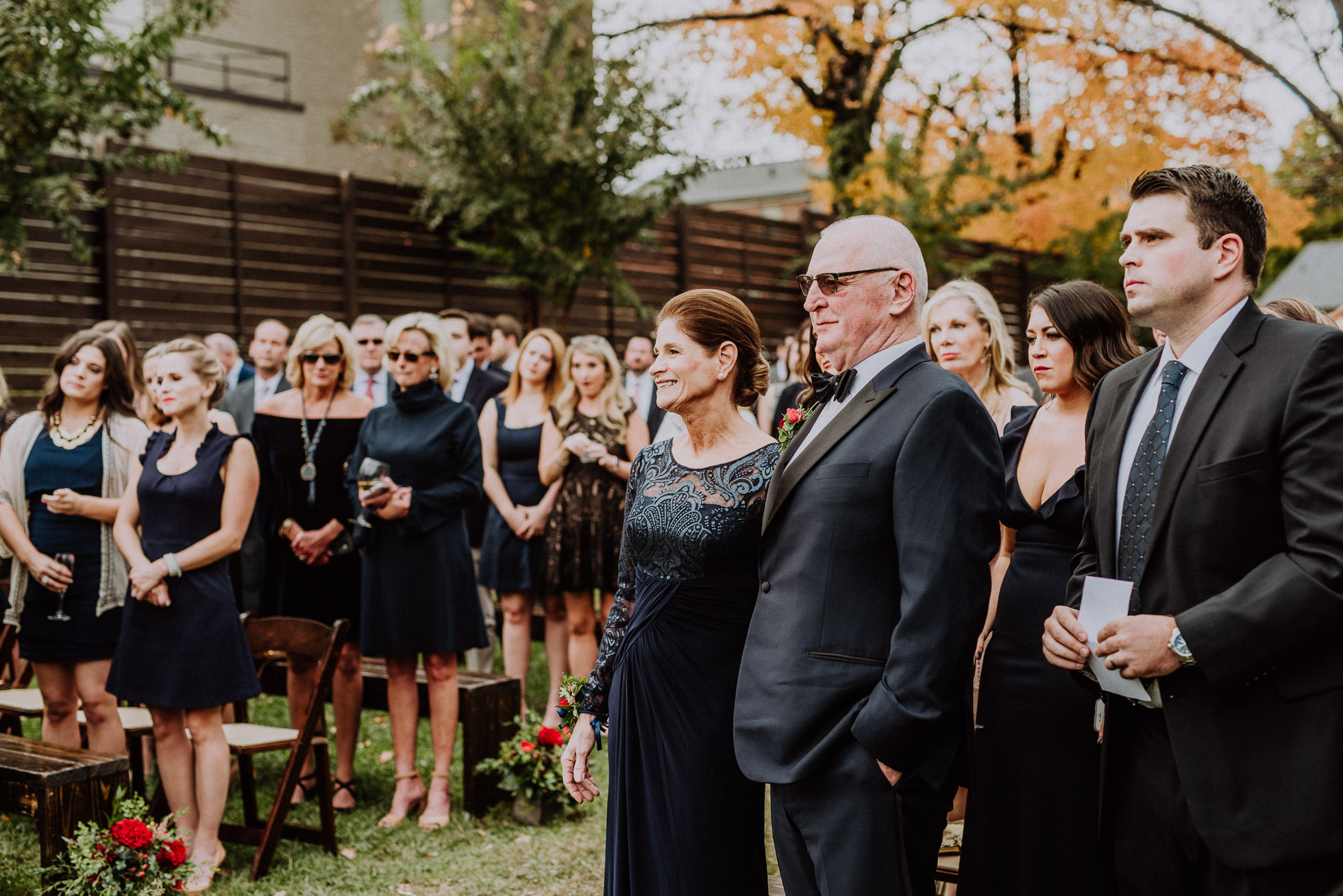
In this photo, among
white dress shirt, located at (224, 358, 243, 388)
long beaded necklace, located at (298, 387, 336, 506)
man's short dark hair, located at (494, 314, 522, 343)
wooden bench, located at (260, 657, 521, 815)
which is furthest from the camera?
man's short dark hair, located at (494, 314, 522, 343)

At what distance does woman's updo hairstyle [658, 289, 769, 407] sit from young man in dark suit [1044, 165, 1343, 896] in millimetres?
1108

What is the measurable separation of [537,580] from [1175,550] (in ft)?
15.8

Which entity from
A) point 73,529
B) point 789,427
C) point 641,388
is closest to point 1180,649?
point 789,427

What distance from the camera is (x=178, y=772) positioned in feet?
15.8

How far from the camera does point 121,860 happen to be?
163 inches

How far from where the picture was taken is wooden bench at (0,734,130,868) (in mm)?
4168

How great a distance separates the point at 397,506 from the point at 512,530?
60.3 inches

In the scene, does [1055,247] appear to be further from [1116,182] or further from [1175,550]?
[1175,550]

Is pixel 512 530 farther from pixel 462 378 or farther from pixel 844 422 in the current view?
pixel 844 422

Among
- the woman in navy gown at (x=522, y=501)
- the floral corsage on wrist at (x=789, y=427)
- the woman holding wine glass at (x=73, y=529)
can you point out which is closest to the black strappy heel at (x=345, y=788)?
the woman holding wine glass at (x=73, y=529)

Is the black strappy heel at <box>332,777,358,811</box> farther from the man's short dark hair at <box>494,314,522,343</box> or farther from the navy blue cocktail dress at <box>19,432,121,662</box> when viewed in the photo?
the man's short dark hair at <box>494,314,522,343</box>

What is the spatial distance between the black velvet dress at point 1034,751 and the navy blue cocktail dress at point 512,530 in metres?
3.87

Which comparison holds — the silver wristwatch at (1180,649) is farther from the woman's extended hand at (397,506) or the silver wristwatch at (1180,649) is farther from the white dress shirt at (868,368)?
the woman's extended hand at (397,506)

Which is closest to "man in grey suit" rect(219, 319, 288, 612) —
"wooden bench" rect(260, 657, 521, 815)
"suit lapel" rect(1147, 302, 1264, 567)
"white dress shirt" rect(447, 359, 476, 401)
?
"white dress shirt" rect(447, 359, 476, 401)
